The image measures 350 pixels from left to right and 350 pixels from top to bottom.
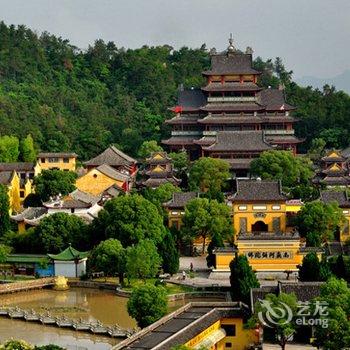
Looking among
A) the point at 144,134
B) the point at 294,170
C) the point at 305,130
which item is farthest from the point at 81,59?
the point at 294,170

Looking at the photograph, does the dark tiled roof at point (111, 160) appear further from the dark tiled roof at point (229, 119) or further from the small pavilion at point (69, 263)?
the small pavilion at point (69, 263)

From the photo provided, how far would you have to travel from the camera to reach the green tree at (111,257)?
35.8m

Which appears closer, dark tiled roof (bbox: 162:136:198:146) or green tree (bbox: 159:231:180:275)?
green tree (bbox: 159:231:180:275)

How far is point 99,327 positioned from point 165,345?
286 inches

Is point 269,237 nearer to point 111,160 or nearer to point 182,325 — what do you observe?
point 182,325

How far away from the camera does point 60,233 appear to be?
131 feet

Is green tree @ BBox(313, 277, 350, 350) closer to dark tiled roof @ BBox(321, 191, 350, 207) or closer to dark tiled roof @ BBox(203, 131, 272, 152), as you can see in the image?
dark tiled roof @ BBox(321, 191, 350, 207)

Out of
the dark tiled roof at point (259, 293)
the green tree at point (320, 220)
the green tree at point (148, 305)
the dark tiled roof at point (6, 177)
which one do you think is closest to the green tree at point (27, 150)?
the dark tiled roof at point (6, 177)

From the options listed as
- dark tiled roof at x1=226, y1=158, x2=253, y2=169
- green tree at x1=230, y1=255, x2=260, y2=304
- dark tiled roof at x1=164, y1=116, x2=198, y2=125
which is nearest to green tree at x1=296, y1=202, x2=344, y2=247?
green tree at x1=230, y1=255, x2=260, y2=304

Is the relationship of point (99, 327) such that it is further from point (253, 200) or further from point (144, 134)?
point (144, 134)

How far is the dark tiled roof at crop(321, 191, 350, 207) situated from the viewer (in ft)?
135

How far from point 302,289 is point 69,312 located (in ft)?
29.3

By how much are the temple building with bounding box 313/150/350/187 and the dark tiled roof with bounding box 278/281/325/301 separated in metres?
20.2

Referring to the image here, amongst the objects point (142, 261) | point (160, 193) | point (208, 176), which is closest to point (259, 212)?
point (160, 193)
